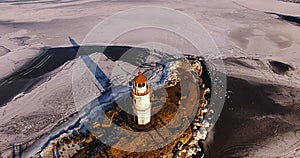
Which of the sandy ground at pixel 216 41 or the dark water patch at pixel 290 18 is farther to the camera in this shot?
the dark water patch at pixel 290 18

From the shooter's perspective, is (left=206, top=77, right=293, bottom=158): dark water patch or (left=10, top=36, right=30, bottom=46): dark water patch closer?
(left=206, top=77, right=293, bottom=158): dark water patch

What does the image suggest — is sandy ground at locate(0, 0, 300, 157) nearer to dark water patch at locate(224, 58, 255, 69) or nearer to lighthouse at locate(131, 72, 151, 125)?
dark water patch at locate(224, 58, 255, 69)

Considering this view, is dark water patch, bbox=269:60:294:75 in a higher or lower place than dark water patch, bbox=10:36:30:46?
lower

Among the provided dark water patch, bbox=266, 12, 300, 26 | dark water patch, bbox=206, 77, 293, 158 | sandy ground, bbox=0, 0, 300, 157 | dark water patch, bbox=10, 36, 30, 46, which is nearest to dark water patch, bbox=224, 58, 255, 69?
sandy ground, bbox=0, 0, 300, 157

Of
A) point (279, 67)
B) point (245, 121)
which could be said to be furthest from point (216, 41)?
point (245, 121)

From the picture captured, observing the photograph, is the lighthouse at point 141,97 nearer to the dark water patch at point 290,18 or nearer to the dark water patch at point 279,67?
the dark water patch at point 279,67

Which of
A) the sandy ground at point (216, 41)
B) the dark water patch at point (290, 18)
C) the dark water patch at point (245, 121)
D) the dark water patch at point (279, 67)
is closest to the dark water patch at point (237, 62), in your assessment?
the sandy ground at point (216, 41)
